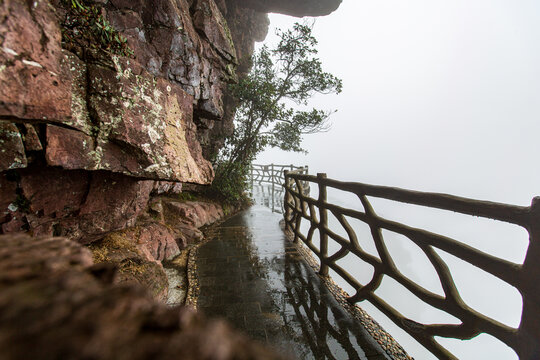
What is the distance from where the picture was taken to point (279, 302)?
298 cm

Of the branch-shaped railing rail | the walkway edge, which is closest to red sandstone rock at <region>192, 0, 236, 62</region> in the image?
the branch-shaped railing rail

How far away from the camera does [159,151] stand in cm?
275

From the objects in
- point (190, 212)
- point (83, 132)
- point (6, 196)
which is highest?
point (83, 132)

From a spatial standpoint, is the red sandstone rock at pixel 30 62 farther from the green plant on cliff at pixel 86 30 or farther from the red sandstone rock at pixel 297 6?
the red sandstone rock at pixel 297 6

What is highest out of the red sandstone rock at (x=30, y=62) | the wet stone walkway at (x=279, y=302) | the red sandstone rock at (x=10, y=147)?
the red sandstone rock at (x=30, y=62)

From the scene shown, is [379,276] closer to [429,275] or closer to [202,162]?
[202,162]

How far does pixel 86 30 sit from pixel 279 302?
13.2ft

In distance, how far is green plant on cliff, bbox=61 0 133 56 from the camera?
2260 millimetres

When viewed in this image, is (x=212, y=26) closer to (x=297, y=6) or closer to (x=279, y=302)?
(x=297, y=6)

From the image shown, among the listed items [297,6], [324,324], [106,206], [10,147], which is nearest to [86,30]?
[10,147]

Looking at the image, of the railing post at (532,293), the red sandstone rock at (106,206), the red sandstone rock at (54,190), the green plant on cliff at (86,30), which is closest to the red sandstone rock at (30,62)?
the green plant on cliff at (86,30)

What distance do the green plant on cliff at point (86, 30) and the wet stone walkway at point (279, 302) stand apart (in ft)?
11.0

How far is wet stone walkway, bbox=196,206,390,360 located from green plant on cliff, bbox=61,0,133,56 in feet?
11.0

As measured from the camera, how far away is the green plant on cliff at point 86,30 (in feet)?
7.41
